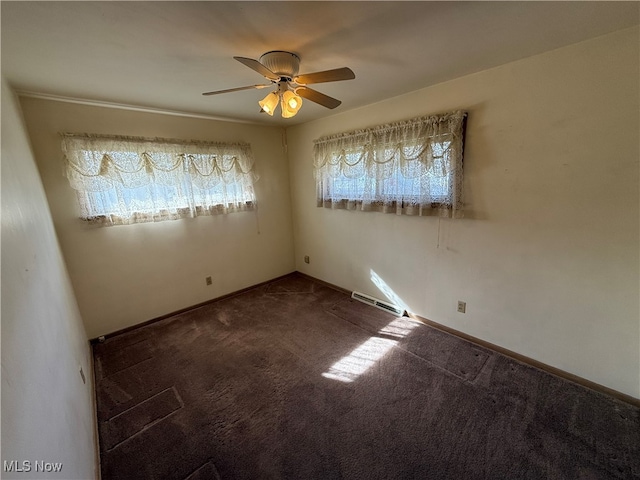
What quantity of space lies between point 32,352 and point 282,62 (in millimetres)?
1776

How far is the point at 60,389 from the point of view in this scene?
1.17m

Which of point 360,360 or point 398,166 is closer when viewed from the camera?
point 360,360

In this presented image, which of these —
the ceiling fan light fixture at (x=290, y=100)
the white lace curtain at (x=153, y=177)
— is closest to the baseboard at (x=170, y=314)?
the white lace curtain at (x=153, y=177)

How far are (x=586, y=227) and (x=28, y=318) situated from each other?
300 centimetres

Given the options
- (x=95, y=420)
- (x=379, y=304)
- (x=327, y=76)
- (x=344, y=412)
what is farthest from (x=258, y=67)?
(x=379, y=304)

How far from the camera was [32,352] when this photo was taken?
36.9 inches

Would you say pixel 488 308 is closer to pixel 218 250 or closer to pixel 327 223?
pixel 327 223

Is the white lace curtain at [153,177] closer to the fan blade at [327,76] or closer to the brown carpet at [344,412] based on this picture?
the brown carpet at [344,412]

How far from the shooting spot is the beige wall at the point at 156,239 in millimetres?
2314

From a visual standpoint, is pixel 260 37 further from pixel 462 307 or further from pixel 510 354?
pixel 510 354

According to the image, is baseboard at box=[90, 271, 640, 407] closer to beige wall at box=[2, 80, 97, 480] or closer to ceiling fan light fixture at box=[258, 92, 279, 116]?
beige wall at box=[2, 80, 97, 480]

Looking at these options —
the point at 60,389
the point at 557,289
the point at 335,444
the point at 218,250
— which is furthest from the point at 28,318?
the point at 557,289

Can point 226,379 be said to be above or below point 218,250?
below

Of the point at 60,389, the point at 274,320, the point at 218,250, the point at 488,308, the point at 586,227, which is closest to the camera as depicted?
the point at 60,389
